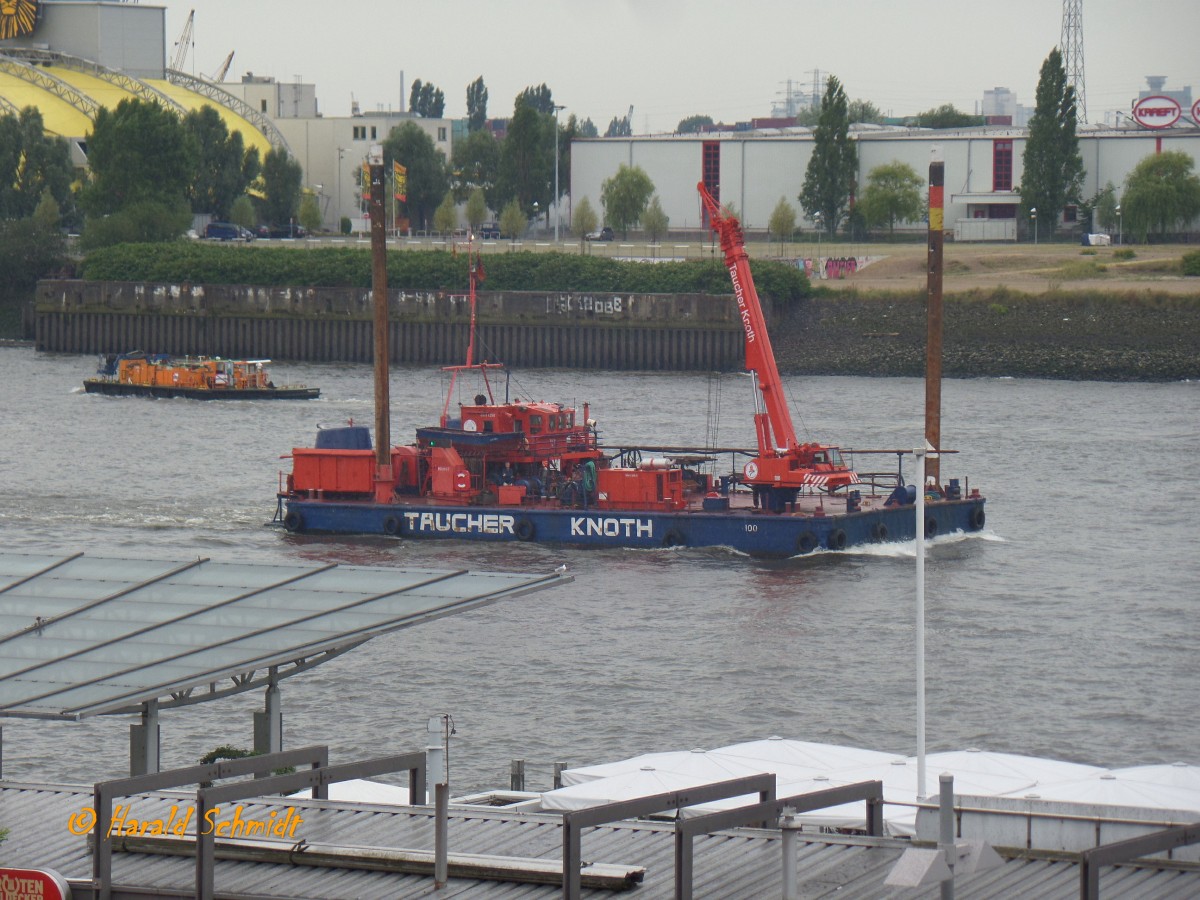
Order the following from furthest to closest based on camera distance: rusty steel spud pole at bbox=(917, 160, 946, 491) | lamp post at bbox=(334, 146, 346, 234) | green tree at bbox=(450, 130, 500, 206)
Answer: green tree at bbox=(450, 130, 500, 206) → lamp post at bbox=(334, 146, 346, 234) → rusty steel spud pole at bbox=(917, 160, 946, 491)

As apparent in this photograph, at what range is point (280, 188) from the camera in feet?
465

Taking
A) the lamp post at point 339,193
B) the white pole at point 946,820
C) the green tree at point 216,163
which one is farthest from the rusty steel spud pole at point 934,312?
the lamp post at point 339,193

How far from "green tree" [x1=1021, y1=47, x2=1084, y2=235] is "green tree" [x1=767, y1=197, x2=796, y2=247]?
13.7 metres

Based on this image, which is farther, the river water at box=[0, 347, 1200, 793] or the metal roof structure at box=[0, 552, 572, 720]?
the river water at box=[0, 347, 1200, 793]

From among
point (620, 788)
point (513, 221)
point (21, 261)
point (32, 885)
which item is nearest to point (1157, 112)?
point (513, 221)

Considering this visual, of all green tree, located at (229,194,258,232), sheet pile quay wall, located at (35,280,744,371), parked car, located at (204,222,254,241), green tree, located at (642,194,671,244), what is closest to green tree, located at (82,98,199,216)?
green tree, located at (229,194,258,232)

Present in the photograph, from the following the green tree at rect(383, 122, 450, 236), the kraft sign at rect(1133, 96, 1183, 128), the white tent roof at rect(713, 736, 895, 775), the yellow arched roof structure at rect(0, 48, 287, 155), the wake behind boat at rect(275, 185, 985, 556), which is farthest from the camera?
the yellow arched roof structure at rect(0, 48, 287, 155)

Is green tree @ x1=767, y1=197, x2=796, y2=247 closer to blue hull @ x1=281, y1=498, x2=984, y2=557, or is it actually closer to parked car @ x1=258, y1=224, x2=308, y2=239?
parked car @ x1=258, y1=224, x2=308, y2=239

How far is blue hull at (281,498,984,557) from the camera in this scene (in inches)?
1813

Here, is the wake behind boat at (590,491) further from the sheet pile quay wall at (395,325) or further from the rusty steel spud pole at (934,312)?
the sheet pile quay wall at (395,325)

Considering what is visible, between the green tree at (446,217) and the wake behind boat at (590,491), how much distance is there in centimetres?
8520

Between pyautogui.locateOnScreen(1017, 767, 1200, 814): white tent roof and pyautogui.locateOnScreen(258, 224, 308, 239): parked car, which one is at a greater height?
pyautogui.locateOnScreen(258, 224, 308, 239): parked car

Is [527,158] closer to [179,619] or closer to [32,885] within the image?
[179,619]

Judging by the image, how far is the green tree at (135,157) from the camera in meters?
128
